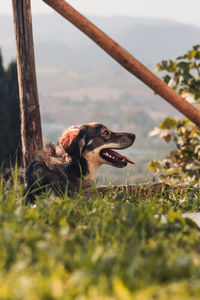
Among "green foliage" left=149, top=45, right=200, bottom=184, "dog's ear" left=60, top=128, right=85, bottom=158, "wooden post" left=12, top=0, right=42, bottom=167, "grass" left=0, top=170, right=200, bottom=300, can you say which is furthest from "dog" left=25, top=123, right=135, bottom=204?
"green foliage" left=149, top=45, right=200, bottom=184

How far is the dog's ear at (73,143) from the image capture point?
5074 mm

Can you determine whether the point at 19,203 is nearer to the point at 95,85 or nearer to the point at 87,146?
the point at 87,146

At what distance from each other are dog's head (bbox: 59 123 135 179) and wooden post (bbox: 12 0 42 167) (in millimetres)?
690

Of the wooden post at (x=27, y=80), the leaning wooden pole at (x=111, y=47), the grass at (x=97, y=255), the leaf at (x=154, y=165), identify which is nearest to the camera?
the grass at (x=97, y=255)

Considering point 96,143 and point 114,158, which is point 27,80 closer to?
point 96,143

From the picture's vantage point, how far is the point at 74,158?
16.7 ft

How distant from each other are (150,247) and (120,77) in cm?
19935

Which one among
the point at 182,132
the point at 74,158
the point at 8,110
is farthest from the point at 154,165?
the point at 8,110

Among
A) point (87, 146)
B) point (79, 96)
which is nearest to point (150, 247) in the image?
point (87, 146)

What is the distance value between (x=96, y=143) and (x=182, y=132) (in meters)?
3.87

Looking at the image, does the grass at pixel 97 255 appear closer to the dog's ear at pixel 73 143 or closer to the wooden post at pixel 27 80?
the dog's ear at pixel 73 143

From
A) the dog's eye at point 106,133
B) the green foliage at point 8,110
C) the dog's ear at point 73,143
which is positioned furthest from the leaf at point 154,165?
the green foliage at point 8,110

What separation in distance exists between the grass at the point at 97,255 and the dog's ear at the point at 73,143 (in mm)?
1490

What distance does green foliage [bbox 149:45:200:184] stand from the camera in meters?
8.03
